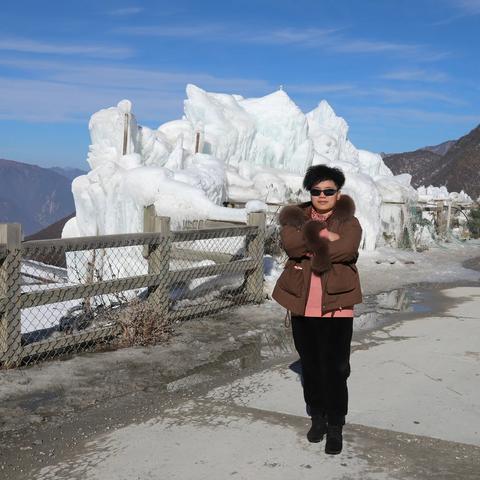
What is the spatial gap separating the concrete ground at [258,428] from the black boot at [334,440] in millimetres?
57

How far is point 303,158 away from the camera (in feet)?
87.5

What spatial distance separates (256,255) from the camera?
8703 millimetres

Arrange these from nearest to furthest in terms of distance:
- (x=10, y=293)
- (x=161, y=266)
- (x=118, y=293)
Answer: (x=10, y=293), (x=161, y=266), (x=118, y=293)

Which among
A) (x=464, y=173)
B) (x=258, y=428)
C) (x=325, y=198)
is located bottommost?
(x=258, y=428)

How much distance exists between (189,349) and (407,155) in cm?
15705

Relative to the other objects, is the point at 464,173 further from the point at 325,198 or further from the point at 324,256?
the point at 324,256

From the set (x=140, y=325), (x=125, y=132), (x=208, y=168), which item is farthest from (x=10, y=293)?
(x=125, y=132)

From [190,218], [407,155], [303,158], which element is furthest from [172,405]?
[407,155]

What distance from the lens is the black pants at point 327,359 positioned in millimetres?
3945

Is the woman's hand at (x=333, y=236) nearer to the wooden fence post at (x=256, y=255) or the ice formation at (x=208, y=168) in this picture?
the wooden fence post at (x=256, y=255)

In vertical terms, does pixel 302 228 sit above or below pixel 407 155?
below

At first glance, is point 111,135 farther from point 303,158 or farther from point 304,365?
point 304,365

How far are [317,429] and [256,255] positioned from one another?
4782 millimetres

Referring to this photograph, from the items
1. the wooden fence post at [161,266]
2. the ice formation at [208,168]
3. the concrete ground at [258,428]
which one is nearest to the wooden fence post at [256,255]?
the ice formation at [208,168]
